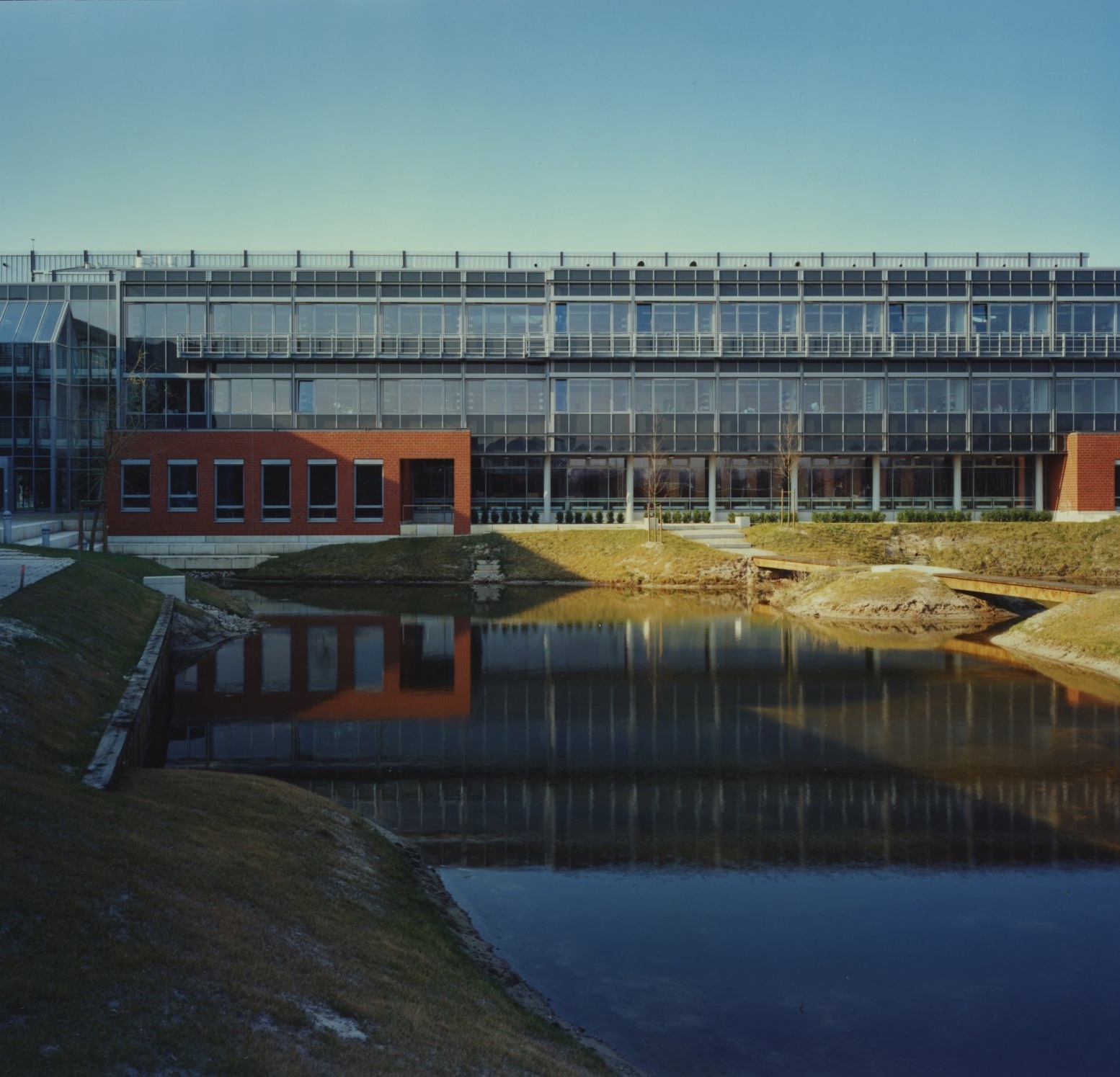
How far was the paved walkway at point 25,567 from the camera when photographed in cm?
2430

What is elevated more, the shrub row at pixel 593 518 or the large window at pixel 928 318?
the large window at pixel 928 318

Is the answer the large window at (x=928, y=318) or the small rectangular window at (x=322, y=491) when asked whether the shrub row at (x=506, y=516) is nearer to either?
the small rectangular window at (x=322, y=491)

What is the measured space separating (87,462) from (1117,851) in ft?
182

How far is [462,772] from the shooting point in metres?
17.6

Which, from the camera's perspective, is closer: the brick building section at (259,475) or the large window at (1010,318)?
the brick building section at (259,475)

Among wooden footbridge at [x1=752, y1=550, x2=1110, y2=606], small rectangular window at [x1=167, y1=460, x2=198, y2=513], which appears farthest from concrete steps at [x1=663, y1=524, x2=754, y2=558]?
small rectangular window at [x1=167, y1=460, x2=198, y2=513]

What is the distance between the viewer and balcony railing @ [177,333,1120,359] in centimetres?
5959

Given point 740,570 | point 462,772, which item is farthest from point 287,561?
point 462,772

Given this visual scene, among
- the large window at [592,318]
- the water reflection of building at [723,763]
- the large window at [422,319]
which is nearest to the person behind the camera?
the water reflection of building at [723,763]

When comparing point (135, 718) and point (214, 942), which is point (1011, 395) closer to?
point (135, 718)

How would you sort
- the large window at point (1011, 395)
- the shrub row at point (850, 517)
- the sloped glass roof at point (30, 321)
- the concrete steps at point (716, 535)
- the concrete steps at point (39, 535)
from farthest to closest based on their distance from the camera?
the large window at point (1011, 395), the sloped glass roof at point (30, 321), the shrub row at point (850, 517), the concrete steps at point (716, 535), the concrete steps at point (39, 535)

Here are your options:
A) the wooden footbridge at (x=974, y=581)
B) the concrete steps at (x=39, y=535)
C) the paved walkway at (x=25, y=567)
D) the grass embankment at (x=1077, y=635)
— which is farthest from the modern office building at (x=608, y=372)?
the grass embankment at (x=1077, y=635)

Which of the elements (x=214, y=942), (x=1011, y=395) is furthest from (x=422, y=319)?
(x=214, y=942)

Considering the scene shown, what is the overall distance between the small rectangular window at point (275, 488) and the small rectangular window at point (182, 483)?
3.50m
